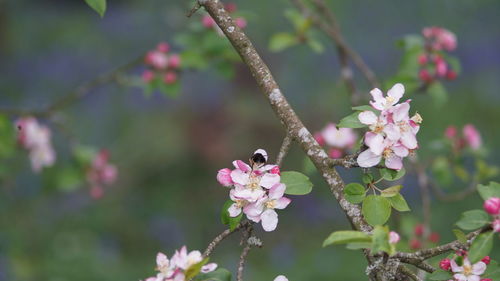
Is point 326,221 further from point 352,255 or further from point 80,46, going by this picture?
point 80,46

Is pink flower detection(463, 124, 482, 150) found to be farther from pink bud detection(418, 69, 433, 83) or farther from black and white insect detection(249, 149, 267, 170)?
black and white insect detection(249, 149, 267, 170)

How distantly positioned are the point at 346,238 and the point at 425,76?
4.07 ft

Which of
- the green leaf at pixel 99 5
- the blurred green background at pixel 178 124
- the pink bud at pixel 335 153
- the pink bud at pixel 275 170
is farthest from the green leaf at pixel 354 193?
the blurred green background at pixel 178 124

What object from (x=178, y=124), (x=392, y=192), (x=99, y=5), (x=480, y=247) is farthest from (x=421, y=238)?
(x=178, y=124)

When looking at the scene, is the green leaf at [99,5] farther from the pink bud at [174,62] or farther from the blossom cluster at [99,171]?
the blossom cluster at [99,171]

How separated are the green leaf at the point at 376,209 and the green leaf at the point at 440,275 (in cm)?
12

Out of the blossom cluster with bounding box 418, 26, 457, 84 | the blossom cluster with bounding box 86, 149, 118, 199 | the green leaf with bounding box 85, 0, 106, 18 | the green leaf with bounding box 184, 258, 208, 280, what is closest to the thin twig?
the green leaf with bounding box 184, 258, 208, 280

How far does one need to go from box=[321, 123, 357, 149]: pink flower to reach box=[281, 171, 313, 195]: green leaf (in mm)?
996

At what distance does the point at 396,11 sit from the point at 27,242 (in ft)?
11.3

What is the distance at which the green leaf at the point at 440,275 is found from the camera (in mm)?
1086

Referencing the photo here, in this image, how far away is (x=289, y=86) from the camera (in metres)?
4.82

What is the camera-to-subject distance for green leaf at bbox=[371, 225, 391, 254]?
98 centimetres

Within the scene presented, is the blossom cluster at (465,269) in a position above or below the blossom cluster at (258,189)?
below

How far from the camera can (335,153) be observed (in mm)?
2104
